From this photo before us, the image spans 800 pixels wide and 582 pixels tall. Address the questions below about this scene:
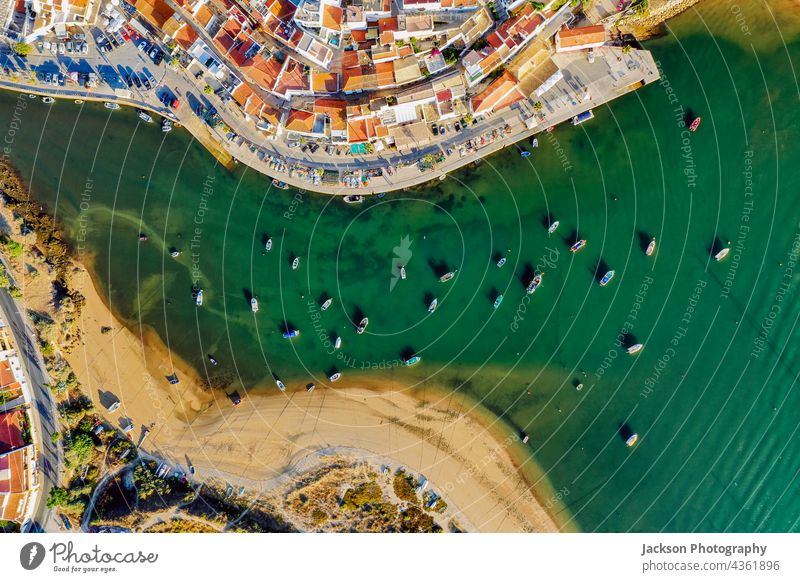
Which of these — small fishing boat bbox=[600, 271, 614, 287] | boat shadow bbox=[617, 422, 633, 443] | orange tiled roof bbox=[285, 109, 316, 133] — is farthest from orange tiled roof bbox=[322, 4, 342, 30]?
boat shadow bbox=[617, 422, 633, 443]

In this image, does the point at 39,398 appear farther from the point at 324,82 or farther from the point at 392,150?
the point at 392,150

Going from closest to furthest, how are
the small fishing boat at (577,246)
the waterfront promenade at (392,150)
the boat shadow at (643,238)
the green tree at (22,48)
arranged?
the green tree at (22,48) < the waterfront promenade at (392,150) < the small fishing boat at (577,246) < the boat shadow at (643,238)

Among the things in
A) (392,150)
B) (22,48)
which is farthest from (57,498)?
(392,150)

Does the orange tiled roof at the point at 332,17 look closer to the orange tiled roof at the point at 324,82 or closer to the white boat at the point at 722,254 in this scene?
the orange tiled roof at the point at 324,82

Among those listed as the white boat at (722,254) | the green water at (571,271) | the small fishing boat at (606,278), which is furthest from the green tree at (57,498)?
the white boat at (722,254)

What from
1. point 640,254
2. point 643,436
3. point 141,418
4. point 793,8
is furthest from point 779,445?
point 141,418
